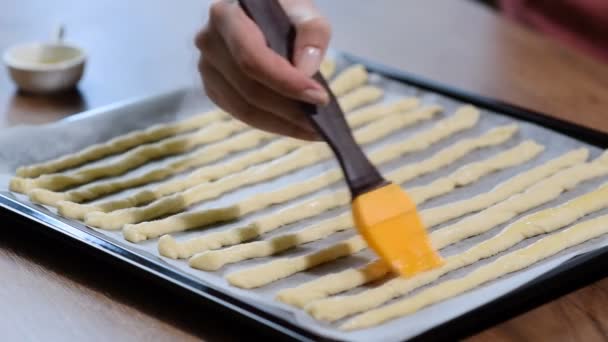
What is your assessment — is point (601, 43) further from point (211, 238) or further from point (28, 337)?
point (28, 337)

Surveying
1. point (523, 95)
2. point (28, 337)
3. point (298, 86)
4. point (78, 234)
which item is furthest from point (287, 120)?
point (523, 95)

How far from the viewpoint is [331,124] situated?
3.10ft

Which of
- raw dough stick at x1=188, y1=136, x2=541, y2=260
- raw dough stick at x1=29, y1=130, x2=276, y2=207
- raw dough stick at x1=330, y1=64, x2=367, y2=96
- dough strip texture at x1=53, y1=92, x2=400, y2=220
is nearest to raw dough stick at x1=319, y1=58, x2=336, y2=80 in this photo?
raw dough stick at x1=330, y1=64, x2=367, y2=96

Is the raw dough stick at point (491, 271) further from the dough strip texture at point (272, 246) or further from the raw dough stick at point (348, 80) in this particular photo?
the raw dough stick at point (348, 80)

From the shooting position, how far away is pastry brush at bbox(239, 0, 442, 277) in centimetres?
92

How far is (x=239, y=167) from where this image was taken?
122 cm

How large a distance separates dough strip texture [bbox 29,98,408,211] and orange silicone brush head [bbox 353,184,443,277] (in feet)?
1.03

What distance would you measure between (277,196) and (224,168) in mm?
112

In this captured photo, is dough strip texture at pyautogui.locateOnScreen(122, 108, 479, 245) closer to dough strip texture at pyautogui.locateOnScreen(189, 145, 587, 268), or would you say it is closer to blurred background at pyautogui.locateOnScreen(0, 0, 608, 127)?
dough strip texture at pyautogui.locateOnScreen(189, 145, 587, 268)

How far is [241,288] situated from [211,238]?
10 cm

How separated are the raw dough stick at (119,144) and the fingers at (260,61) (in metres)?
0.32

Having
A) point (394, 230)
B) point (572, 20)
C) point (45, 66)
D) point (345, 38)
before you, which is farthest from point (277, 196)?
point (572, 20)

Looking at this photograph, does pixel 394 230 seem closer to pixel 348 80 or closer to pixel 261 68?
pixel 261 68

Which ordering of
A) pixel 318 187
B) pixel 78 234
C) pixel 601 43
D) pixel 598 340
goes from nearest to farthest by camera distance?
pixel 598 340 → pixel 78 234 → pixel 318 187 → pixel 601 43
